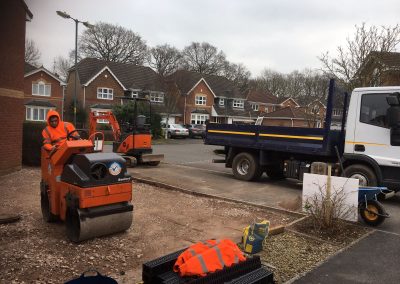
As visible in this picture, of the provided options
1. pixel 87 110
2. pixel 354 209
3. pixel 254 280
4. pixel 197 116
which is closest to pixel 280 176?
pixel 354 209

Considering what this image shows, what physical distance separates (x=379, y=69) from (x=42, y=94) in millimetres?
34712

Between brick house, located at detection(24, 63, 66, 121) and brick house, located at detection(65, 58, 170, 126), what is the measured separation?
1.79 m

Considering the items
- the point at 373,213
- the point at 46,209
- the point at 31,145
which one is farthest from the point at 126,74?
the point at 373,213

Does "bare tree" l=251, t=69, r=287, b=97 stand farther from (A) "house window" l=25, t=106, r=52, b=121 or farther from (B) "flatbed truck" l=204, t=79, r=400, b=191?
(B) "flatbed truck" l=204, t=79, r=400, b=191

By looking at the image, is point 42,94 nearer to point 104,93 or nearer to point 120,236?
point 104,93

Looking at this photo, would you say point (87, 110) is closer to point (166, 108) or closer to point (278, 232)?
point (166, 108)

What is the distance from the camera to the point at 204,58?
226 ft

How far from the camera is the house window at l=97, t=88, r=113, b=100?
41781 millimetres

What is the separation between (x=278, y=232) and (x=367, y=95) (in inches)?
182

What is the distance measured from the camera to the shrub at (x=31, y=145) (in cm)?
1223

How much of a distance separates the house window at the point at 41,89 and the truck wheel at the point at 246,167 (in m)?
34.3

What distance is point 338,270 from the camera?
4676mm

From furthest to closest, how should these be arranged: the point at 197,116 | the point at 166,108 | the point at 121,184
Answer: the point at 197,116
the point at 166,108
the point at 121,184

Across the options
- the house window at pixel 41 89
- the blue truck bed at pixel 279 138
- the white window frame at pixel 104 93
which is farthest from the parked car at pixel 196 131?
the blue truck bed at pixel 279 138
